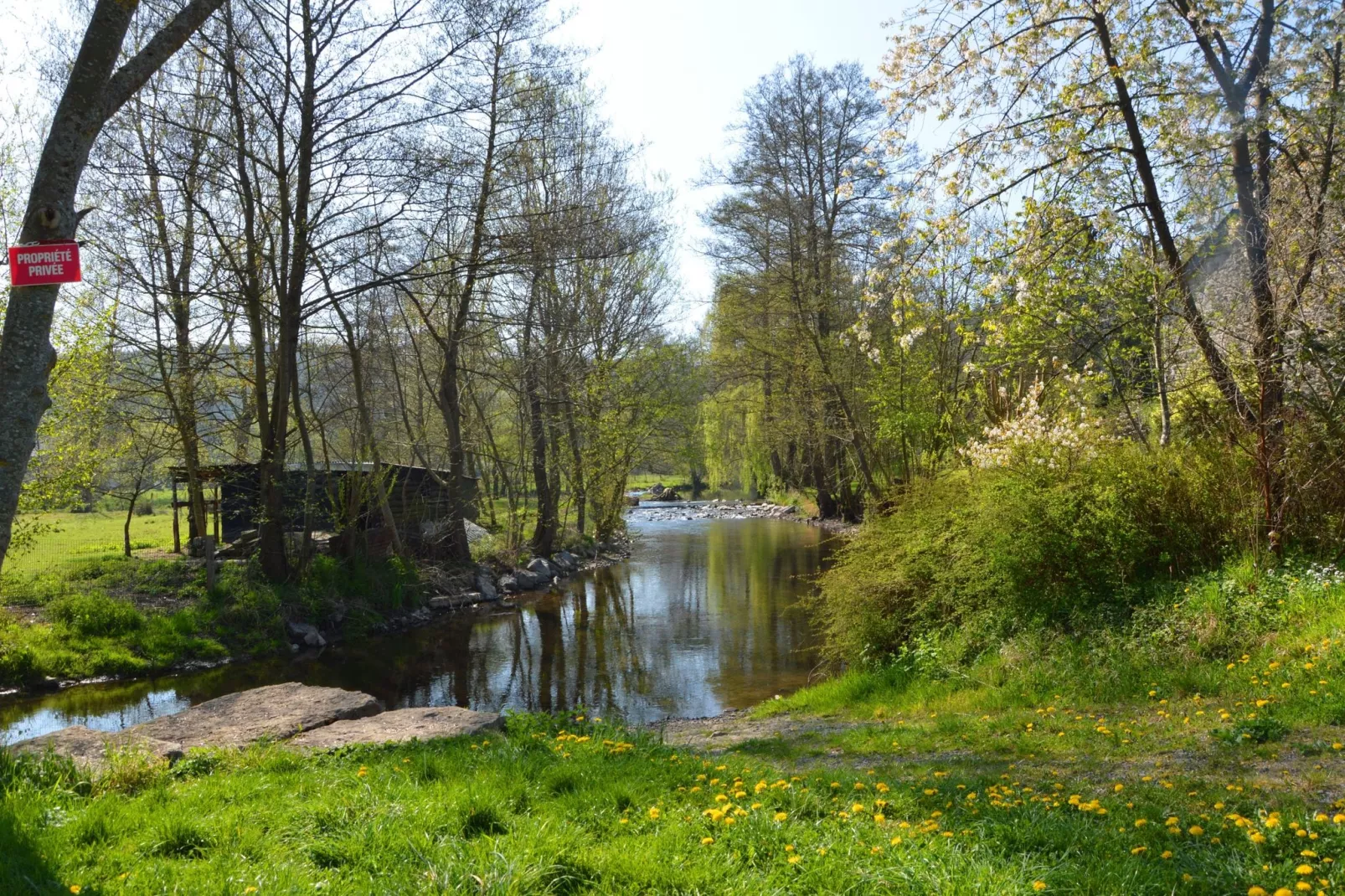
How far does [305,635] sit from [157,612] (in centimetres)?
221

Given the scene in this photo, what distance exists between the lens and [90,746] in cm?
574

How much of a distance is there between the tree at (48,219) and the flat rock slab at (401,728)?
9.11 feet

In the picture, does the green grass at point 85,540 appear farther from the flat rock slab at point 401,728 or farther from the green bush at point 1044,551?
the green bush at point 1044,551

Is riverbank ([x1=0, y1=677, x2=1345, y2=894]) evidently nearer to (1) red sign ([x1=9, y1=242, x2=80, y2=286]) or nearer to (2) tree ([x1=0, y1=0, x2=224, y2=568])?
(2) tree ([x1=0, y1=0, x2=224, y2=568])

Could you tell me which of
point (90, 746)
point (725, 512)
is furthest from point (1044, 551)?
point (725, 512)

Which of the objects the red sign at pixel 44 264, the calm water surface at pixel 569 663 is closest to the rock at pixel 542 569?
the calm water surface at pixel 569 663

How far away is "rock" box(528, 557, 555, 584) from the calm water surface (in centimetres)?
91

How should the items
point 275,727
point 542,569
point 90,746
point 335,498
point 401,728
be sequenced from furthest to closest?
point 542,569
point 335,498
point 275,727
point 401,728
point 90,746

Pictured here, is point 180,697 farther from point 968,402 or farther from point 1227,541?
point 968,402

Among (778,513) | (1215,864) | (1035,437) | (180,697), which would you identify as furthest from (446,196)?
(778,513)

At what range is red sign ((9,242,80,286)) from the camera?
4477 millimetres

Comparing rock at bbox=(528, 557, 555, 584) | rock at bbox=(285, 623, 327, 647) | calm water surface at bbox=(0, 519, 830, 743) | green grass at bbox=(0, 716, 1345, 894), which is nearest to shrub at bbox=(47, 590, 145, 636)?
calm water surface at bbox=(0, 519, 830, 743)

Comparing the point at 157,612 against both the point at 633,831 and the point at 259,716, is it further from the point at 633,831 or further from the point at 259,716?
the point at 633,831

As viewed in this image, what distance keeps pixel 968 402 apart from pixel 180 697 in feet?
48.2
